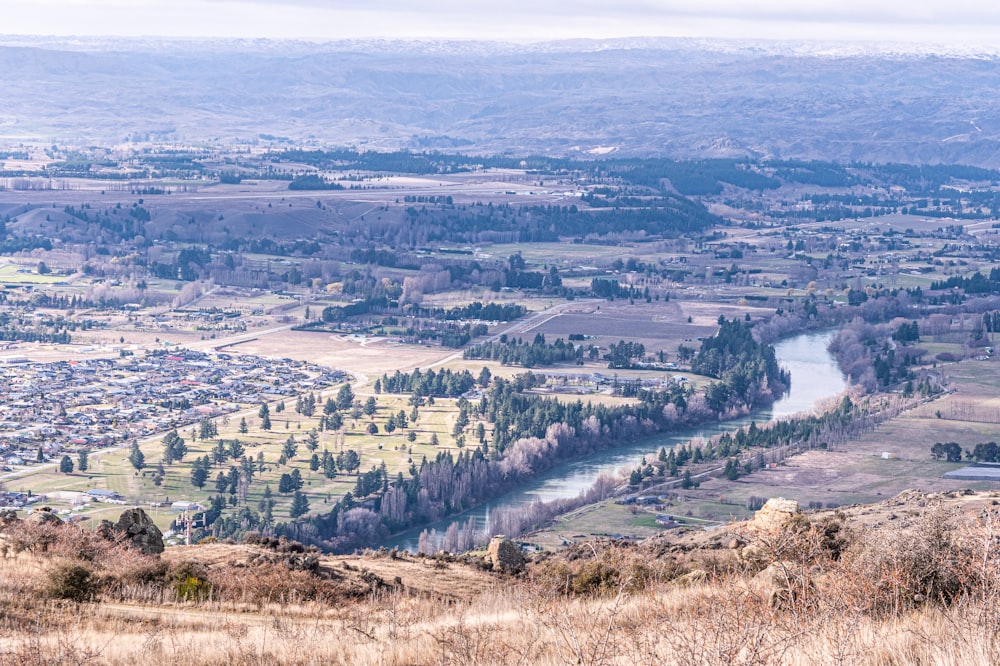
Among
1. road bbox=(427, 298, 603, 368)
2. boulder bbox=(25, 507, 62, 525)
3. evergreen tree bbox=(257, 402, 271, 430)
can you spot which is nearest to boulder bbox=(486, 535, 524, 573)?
boulder bbox=(25, 507, 62, 525)

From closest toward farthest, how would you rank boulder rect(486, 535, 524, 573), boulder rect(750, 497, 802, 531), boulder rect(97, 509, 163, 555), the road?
boulder rect(97, 509, 163, 555) → boulder rect(750, 497, 802, 531) → boulder rect(486, 535, 524, 573) → the road

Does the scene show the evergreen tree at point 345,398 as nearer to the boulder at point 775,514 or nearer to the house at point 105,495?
the house at point 105,495

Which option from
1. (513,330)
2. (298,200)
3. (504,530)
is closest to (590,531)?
(504,530)

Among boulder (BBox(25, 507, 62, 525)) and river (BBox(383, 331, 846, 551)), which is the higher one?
boulder (BBox(25, 507, 62, 525))

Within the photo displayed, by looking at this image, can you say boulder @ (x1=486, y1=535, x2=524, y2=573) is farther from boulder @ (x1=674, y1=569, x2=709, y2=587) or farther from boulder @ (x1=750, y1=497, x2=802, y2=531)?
boulder @ (x1=674, y1=569, x2=709, y2=587)

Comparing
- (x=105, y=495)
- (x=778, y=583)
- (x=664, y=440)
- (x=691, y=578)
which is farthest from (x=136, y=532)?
(x=664, y=440)

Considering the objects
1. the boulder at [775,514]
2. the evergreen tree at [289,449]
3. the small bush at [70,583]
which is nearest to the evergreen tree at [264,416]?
the evergreen tree at [289,449]

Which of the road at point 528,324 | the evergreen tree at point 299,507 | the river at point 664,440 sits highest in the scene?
the evergreen tree at point 299,507

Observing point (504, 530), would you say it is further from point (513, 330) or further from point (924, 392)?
point (513, 330)
